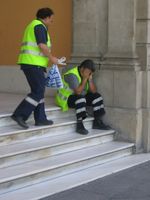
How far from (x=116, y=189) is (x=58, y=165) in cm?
93

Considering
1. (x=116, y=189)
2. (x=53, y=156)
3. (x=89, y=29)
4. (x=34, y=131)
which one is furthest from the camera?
(x=89, y=29)

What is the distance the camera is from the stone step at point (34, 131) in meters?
7.59

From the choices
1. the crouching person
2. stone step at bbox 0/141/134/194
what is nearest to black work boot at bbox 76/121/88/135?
the crouching person

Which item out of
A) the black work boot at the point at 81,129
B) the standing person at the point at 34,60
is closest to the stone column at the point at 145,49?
the black work boot at the point at 81,129

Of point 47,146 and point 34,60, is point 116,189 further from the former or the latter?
point 34,60

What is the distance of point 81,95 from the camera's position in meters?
8.88

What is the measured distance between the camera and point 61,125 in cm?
852

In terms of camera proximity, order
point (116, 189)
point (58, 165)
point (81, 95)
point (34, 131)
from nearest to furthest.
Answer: point (116, 189)
point (58, 165)
point (34, 131)
point (81, 95)

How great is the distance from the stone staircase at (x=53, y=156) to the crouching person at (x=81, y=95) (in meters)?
Answer: 0.15

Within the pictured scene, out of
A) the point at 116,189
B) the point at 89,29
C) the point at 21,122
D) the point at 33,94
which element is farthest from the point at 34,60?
the point at 116,189

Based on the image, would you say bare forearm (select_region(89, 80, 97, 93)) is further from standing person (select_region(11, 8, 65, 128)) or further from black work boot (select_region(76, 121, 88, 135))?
standing person (select_region(11, 8, 65, 128))

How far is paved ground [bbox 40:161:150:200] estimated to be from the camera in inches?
261

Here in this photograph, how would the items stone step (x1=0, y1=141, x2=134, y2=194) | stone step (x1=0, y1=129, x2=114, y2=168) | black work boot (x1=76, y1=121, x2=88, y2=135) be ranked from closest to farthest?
stone step (x1=0, y1=141, x2=134, y2=194) < stone step (x1=0, y1=129, x2=114, y2=168) < black work boot (x1=76, y1=121, x2=88, y2=135)

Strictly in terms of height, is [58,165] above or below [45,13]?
below
